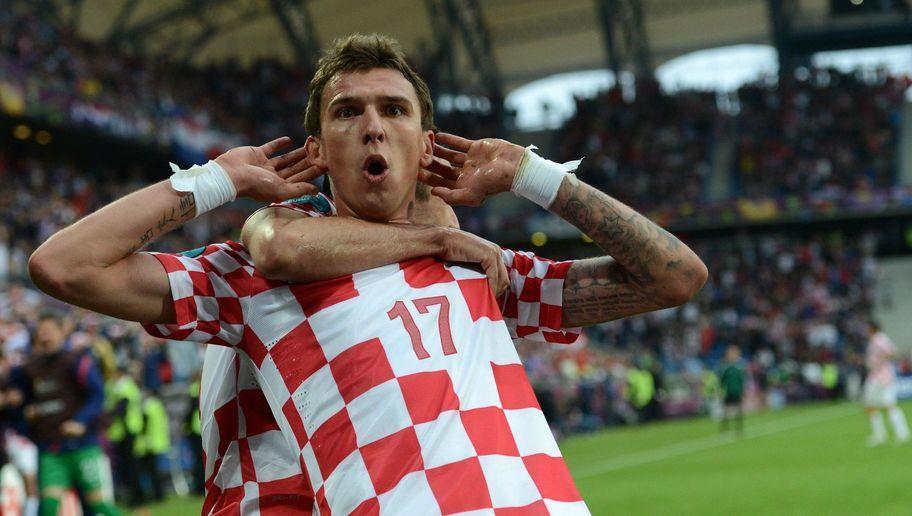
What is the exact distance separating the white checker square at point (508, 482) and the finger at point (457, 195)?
666mm

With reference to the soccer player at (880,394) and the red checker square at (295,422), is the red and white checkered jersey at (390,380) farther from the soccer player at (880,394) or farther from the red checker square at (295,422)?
the soccer player at (880,394)

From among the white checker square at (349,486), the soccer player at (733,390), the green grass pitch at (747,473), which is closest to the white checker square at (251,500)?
the white checker square at (349,486)

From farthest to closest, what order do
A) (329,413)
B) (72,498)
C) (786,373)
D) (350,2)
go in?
1. (350,2)
2. (786,373)
3. (72,498)
4. (329,413)

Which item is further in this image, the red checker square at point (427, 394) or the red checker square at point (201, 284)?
the red checker square at point (201, 284)

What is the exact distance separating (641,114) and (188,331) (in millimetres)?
44347

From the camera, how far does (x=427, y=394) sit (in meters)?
2.49

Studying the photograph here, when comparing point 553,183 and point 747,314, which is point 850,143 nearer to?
point 747,314

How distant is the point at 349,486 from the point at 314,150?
2.92 feet

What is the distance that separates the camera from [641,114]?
4581 centimetres

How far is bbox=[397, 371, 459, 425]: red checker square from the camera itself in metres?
2.46

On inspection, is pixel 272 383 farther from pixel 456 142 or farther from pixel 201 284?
pixel 456 142

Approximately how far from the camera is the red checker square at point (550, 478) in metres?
2.51

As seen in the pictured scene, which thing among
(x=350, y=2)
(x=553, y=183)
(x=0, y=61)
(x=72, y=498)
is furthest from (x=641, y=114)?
(x=553, y=183)

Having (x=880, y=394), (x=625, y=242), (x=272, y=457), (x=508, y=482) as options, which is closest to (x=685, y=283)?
(x=625, y=242)
